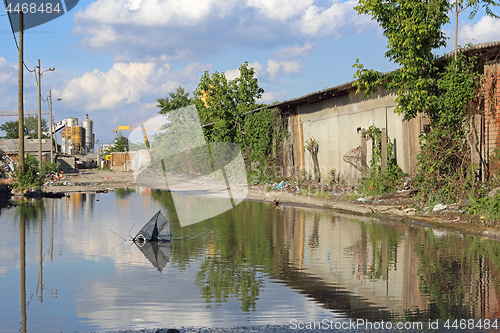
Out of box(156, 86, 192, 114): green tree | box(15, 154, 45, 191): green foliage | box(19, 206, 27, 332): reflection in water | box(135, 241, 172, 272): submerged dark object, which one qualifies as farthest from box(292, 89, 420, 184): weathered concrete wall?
box(156, 86, 192, 114): green tree

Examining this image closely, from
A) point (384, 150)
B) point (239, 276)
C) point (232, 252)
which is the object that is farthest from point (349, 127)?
point (239, 276)

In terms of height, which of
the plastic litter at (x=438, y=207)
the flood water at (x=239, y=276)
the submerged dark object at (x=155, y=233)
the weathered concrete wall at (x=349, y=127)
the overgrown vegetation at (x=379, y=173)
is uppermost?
the weathered concrete wall at (x=349, y=127)

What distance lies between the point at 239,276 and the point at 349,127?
18652 mm

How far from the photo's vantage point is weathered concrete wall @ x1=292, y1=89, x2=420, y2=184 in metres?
22.2

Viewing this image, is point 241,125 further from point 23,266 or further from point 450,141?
point 23,266

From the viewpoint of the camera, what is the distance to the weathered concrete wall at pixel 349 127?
72.9ft

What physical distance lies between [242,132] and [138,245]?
27.6 meters

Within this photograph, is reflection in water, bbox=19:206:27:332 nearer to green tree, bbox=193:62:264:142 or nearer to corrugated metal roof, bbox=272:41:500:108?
corrugated metal roof, bbox=272:41:500:108

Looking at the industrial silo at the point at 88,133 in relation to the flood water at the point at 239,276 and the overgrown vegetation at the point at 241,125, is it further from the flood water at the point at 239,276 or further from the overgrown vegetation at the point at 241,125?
the flood water at the point at 239,276

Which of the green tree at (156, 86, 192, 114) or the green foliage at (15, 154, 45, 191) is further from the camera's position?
the green tree at (156, 86, 192, 114)

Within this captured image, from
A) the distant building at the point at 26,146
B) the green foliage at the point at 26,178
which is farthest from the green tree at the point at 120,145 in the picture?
the green foliage at the point at 26,178

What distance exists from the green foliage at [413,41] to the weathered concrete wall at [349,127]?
2.59m

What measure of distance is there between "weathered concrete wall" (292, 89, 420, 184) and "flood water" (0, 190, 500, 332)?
683 centimetres

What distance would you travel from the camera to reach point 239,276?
9047 millimetres
